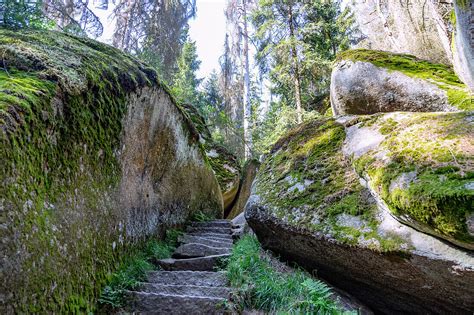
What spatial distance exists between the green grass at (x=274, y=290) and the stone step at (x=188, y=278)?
0.58 ft

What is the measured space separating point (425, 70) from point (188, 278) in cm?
532

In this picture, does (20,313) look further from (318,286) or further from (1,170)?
(318,286)

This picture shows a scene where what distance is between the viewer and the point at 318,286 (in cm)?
295

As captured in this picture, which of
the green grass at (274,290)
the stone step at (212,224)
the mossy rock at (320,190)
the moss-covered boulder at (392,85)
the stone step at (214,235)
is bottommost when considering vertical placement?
the green grass at (274,290)

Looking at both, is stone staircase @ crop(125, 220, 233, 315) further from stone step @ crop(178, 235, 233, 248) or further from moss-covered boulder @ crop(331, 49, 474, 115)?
moss-covered boulder @ crop(331, 49, 474, 115)

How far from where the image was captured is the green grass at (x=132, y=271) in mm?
2941

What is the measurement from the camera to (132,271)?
3523 mm

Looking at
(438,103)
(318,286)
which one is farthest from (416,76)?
(318,286)

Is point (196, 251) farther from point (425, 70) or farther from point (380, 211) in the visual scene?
point (425, 70)

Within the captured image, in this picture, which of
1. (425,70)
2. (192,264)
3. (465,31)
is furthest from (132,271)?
(425,70)

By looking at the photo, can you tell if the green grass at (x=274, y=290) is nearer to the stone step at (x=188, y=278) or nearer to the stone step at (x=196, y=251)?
the stone step at (x=188, y=278)

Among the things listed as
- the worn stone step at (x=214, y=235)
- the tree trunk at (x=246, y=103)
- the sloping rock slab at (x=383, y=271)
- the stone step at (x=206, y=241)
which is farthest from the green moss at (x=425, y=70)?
the tree trunk at (x=246, y=103)

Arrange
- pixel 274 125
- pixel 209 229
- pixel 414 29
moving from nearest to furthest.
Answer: pixel 209 229
pixel 414 29
pixel 274 125

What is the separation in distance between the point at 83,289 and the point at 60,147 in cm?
133
